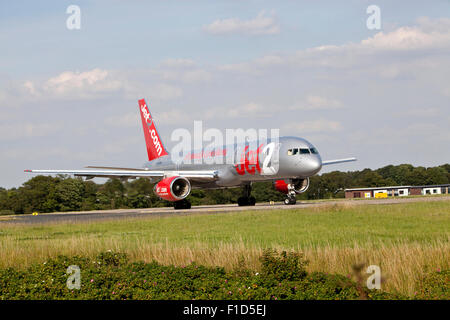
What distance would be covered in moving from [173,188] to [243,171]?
477 centimetres

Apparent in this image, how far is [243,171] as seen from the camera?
37281 millimetres

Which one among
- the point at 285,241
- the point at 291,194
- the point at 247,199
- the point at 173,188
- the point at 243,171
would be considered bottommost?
the point at 285,241

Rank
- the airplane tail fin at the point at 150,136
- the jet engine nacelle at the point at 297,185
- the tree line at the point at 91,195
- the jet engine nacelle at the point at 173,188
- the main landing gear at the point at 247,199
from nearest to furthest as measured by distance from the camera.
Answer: the jet engine nacelle at the point at 297,185 < the jet engine nacelle at the point at 173,188 < the main landing gear at the point at 247,199 < the tree line at the point at 91,195 < the airplane tail fin at the point at 150,136

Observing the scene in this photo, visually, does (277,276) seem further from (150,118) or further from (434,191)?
(434,191)

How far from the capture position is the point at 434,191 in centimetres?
10512

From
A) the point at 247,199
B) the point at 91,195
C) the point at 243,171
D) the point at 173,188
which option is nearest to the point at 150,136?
the point at 247,199

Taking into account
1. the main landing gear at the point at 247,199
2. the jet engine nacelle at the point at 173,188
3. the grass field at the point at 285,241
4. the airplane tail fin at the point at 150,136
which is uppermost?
the airplane tail fin at the point at 150,136

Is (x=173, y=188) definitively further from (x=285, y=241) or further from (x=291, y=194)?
(x=285, y=241)

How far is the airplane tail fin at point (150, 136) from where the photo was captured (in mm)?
49469

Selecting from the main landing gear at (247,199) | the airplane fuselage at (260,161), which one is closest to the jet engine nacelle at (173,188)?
the airplane fuselage at (260,161)

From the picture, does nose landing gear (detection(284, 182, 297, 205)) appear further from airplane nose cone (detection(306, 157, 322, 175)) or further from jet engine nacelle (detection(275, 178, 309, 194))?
airplane nose cone (detection(306, 157, 322, 175))

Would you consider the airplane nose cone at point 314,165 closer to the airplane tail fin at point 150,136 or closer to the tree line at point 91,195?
the tree line at point 91,195

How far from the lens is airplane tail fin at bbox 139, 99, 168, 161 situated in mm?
49469
